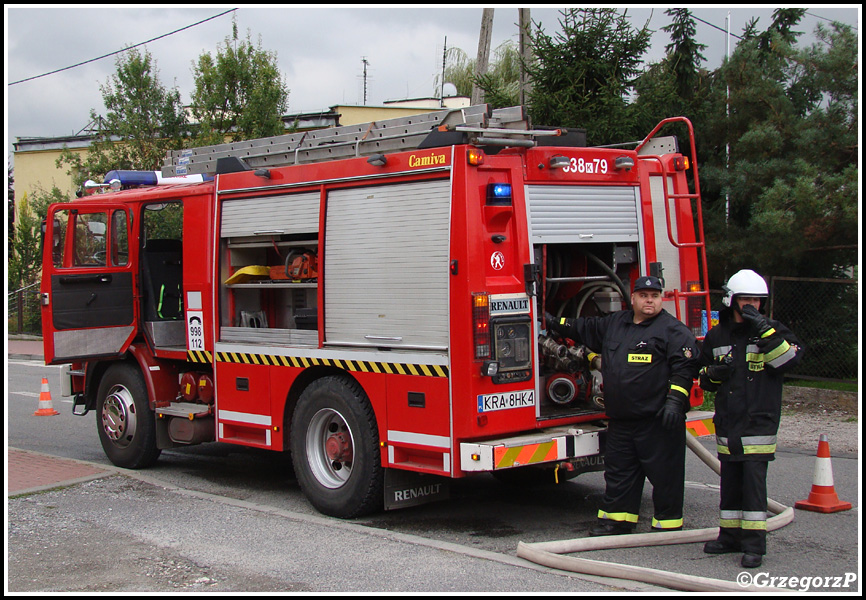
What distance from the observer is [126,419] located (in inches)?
348

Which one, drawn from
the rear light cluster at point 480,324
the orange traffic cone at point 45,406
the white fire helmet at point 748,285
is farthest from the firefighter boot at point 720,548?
the orange traffic cone at point 45,406

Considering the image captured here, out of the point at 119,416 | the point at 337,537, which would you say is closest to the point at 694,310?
the point at 337,537

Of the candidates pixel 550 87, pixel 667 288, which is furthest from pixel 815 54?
pixel 667 288

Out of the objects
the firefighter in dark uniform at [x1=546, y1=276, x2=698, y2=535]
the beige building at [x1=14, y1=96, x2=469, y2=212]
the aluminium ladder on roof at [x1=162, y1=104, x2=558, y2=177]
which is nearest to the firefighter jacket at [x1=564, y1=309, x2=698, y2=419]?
the firefighter in dark uniform at [x1=546, y1=276, x2=698, y2=535]

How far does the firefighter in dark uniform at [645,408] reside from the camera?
5938 millimetres

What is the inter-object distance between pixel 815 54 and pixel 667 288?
652 centimetres

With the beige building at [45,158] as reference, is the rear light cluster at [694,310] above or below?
below

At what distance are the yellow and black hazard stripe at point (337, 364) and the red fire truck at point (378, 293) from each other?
0.06 feet

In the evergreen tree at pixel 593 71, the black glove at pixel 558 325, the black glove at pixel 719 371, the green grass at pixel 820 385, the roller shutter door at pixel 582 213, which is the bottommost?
the green grass at pixel 820 385

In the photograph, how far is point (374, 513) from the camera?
6957mm

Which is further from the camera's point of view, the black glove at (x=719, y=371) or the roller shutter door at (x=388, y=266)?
the roller shutter door at (x=388, y=266)

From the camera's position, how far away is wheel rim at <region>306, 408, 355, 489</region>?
6.87 m

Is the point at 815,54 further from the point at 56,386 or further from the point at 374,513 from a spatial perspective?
the point at 56,386

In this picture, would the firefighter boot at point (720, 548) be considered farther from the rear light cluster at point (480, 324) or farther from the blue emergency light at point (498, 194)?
the blue emergency light at point (498, 194)
